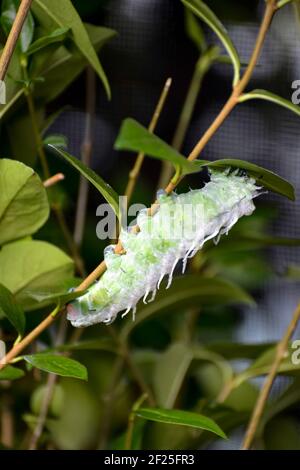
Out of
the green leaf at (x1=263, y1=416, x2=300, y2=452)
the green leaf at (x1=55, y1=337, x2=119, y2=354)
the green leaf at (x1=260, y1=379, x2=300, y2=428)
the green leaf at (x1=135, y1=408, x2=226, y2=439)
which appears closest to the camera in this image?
the green leaf at (x1=135, y1=408, x2=226, y2=439)

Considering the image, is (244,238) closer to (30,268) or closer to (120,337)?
(120,337)

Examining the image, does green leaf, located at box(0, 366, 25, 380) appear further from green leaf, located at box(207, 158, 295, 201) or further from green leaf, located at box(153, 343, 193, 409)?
green leaf, located at box(153, 343, 193, 409)

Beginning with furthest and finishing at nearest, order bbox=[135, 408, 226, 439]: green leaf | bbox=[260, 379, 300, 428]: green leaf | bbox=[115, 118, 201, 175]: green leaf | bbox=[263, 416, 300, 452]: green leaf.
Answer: bbox=[263, 416, 300, 452]: green leaf
bbox=[260, 379, 300, 428]: green leaf
bbox=[135, 408, 226, 439]: green leaf
bbox=[115, 118, 201, 175]: green leaf

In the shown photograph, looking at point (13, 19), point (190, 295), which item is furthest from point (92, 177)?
point (190, 295)

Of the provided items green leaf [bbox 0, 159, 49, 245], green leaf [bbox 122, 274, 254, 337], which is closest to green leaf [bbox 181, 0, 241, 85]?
green leaf [bbox 0, 159, 49, 245]

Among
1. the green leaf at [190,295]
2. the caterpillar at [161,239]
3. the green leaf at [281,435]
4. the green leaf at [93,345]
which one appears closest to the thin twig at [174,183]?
the caterpillar at [161,239]

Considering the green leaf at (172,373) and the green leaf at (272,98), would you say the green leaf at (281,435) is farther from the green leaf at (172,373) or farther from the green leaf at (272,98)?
the green leaf at (272,98)

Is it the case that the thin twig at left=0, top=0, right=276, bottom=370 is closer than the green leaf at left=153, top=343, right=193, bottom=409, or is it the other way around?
the thin twig at left=0, top=0, right=276, bottom=370
